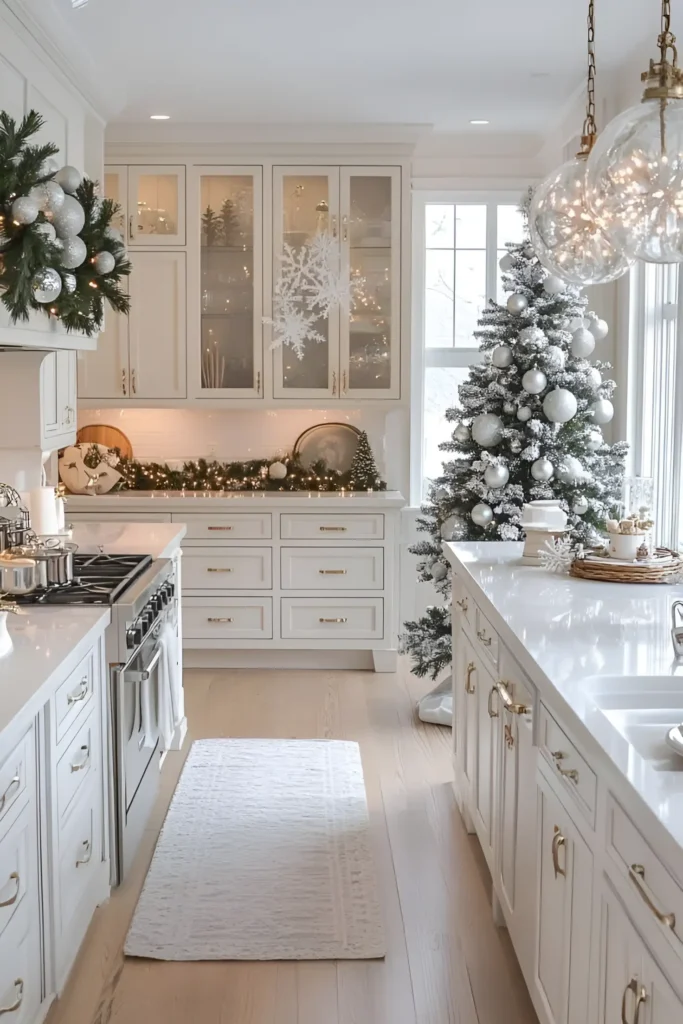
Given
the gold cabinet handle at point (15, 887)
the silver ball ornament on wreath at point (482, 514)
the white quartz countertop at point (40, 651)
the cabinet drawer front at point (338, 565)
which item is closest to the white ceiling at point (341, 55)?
the silver ball ornament on wreath at point (482, 514)

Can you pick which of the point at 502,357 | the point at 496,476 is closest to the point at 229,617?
the point at 496,476

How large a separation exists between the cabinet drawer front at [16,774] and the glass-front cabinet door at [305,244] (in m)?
3.81

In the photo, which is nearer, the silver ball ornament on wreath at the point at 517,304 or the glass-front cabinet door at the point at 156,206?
the silver ball ornament on wreath at the point at 517,304

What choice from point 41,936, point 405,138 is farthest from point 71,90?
point 41,936

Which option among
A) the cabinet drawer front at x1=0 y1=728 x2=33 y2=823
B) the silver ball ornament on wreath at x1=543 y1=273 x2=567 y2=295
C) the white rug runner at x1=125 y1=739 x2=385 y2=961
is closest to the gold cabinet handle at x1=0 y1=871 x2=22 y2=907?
the cabinet drawer front at x1=0 y1=728 x2=33 y2=823

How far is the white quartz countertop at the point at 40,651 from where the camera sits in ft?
7.09

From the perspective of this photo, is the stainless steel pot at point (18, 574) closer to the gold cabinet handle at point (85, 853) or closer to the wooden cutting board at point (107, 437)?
the gold cabinet handle at point (85, 853)

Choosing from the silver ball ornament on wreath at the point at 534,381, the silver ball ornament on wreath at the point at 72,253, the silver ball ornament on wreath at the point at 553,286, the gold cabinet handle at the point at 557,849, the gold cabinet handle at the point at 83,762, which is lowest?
the gold cabinet handle at the point at 83,762

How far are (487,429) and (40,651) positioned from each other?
2.72 metres

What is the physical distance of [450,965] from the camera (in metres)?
2.84

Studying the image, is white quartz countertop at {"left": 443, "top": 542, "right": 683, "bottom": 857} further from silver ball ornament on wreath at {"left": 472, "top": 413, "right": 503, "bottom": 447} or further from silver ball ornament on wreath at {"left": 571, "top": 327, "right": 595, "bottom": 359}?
silver ball ornament on wreath at {"left": 571, "top": 327, "right": 595, "bottom": 359}

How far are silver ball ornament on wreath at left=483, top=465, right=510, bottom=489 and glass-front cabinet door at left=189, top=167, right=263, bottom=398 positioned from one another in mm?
1660

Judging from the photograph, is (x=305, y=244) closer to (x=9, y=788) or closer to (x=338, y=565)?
(x=338, y=565)

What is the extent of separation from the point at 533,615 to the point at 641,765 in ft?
3.72
